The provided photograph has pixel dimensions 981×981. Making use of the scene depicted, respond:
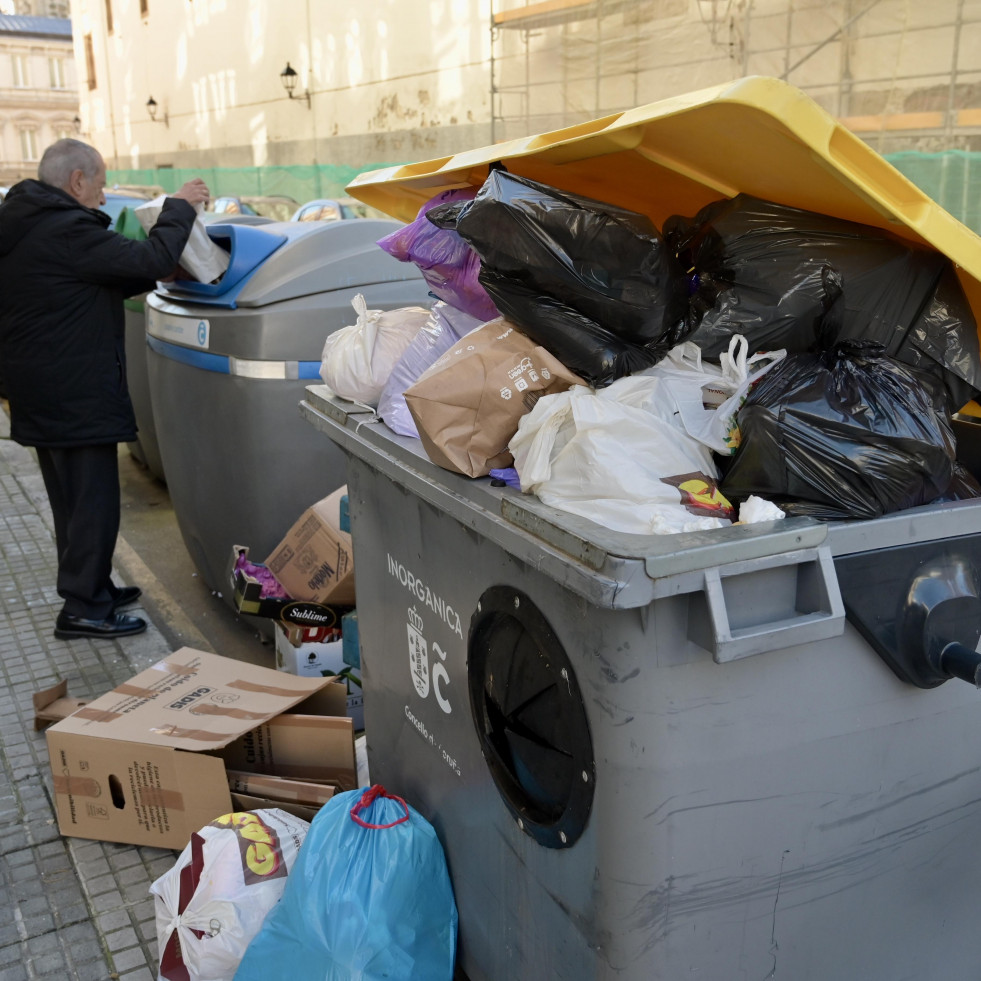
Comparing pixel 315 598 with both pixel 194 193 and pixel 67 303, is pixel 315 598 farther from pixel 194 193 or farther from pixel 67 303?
pixel 194 193

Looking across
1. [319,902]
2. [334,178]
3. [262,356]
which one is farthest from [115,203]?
[334,178]

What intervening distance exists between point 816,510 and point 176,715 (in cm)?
185

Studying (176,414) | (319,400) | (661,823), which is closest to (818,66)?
(176,414)

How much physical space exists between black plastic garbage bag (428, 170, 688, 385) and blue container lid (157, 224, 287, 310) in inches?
77.3

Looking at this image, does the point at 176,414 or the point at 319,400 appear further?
the point at 176,414

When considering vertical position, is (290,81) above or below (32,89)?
below

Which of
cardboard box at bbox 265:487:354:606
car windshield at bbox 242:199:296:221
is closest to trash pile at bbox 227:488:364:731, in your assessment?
cardboard box at bbox 265:487:354:606

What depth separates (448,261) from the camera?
200cm

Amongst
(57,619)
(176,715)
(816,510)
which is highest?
(816,510)

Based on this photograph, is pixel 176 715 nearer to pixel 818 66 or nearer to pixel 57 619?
pixel 57 619

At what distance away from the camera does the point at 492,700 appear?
161 centimetres

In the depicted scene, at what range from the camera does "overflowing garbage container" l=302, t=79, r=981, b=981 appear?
123cm

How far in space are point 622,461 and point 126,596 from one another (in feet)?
10.7

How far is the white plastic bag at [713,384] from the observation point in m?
1.42
